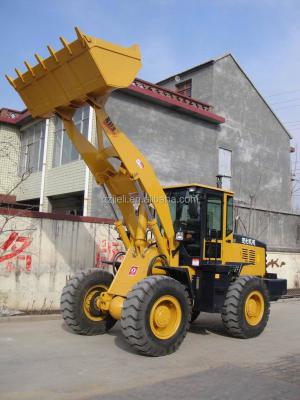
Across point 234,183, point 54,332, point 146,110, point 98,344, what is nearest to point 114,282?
point 98,344

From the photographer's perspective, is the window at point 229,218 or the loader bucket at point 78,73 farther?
the window at point 229,218

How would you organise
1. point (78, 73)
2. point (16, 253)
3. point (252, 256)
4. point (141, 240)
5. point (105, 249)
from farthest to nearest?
1. point (105, 249)
2. point (16, 253)
3. point (252, 256)
4. point (141, 240)
5. point (78, 73)

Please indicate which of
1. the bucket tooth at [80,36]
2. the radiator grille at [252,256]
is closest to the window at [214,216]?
the radiator grille at [252,256]

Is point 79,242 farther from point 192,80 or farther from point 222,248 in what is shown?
point 192,80

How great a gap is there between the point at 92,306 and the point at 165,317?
179 cm

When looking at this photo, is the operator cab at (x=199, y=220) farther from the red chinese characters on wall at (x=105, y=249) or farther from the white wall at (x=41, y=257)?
the red chinese characters on wall at (x=105, y=249)

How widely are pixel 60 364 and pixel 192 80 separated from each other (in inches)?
730

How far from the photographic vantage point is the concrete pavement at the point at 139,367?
5.40m

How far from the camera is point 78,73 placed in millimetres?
7246

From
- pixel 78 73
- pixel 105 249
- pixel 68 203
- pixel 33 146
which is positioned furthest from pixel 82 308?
pixel 33 146

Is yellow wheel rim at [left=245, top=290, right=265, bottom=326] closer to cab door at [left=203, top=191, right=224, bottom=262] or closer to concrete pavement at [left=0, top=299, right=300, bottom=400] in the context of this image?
concrete pavement at [left=0, top=299, right=300, bottom=400]

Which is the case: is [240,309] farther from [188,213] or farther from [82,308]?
[82,308]

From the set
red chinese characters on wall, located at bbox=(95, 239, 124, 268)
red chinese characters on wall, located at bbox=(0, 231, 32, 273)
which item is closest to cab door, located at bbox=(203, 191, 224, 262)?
red chinese characters on wall, located at bbox=(95, 239, 124, 268)

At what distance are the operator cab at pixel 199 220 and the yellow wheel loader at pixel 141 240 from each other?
0.06 ft
